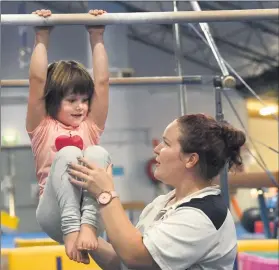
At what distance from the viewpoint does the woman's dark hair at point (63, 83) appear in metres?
1.55

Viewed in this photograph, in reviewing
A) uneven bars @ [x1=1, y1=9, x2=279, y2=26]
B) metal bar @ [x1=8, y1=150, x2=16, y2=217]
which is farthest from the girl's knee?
metal bar @ [x1=8, y1=150, x2=16, y2=217]

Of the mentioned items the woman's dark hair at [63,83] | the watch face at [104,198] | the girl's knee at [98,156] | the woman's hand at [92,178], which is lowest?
the watch face at [104,198]

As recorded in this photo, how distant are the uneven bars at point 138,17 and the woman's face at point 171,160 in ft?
1.36

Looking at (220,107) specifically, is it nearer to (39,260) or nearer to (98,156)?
(98,156)

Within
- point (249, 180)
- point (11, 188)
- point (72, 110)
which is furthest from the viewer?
point (11, 188)

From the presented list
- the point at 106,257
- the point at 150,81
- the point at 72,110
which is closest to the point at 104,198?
the point at 106,257

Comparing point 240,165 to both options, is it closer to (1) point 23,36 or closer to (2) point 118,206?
(2) point 118,206

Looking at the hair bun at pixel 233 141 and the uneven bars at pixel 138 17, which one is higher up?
the uneven bars at pixel 138 17

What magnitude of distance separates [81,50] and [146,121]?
1.50 meters

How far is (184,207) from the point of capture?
1275mm

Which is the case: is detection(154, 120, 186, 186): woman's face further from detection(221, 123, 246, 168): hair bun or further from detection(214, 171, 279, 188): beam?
detection(214, 171, 279, 188): beam

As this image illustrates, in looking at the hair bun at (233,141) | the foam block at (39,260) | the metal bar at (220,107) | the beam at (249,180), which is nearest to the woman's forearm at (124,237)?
the hair bun at (233,141)

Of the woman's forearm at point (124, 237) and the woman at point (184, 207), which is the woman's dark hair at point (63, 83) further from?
the woman's forearm at point (124, 237)

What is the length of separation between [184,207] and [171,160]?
116 mm
